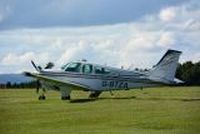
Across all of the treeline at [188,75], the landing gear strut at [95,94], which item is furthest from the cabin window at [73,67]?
the treeline at [188,75]

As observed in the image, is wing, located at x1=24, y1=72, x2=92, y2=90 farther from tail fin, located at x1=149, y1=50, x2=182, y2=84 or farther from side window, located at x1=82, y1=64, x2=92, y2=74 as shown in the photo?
tail fin, located at x1=149, y1=50, x2=182, y2=84

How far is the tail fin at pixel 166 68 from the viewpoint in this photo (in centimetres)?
3142

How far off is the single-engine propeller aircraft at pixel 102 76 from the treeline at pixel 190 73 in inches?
2080

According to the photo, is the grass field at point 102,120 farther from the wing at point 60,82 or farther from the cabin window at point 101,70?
the cabin window at point 101,70

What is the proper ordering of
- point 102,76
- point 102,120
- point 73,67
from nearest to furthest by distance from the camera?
point 102,120 → point 102,76 → point 73,67

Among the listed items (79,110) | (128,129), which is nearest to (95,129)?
(128,129)

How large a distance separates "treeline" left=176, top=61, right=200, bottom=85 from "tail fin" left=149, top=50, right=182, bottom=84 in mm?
52653

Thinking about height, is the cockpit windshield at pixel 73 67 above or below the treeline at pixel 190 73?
below

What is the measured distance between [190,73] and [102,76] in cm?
6139

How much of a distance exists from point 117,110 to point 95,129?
21.1 feet

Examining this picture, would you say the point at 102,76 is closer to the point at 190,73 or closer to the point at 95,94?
the point at 95,94

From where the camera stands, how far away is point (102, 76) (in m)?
32.1

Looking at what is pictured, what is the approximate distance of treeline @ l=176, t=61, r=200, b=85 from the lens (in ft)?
292

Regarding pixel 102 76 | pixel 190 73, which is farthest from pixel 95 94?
pixel 190 73
